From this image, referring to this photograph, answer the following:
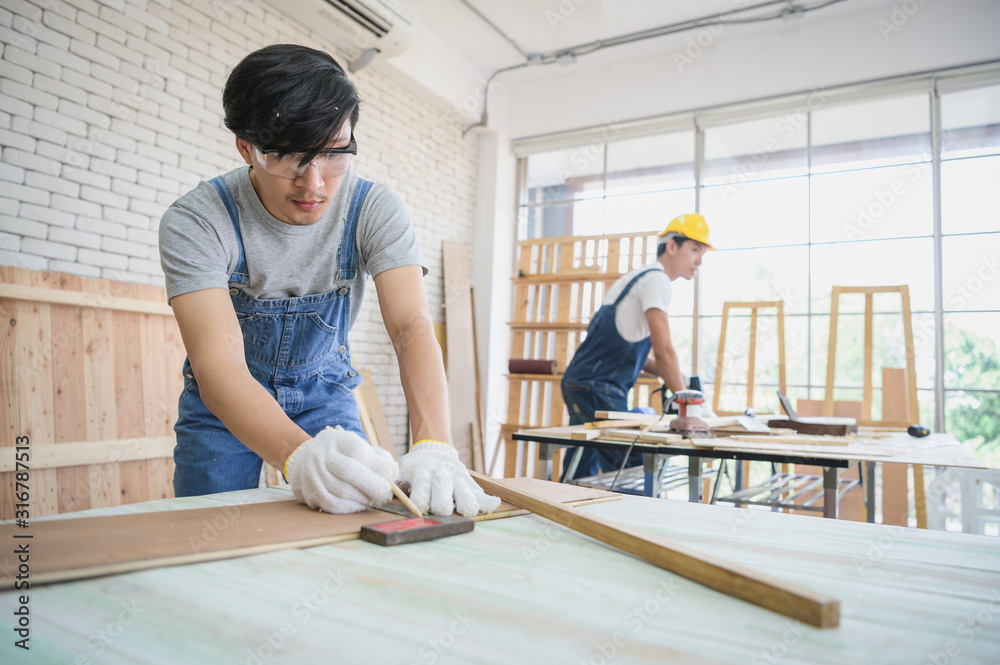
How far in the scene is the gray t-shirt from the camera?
143cm

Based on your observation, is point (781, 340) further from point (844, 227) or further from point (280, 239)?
point (280, 239)

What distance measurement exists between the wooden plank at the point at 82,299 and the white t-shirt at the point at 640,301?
8.66 ft

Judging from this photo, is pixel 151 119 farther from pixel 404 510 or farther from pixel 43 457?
pixel 404 510

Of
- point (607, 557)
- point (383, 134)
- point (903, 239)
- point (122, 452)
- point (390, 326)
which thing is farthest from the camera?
point (383, 134)

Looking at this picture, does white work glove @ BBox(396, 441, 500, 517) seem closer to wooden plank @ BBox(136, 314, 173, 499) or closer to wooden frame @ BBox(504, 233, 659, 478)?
wooden plank @ BBox(136, 314, 173, 499)

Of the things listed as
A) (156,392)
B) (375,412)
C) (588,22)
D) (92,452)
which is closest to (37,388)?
(92,452)

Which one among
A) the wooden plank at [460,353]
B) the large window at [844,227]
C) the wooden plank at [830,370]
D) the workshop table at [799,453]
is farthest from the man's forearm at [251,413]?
the wooden plank at [460,353]

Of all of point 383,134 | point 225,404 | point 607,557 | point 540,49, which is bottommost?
point 607,557

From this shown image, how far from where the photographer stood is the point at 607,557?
33.8 inches

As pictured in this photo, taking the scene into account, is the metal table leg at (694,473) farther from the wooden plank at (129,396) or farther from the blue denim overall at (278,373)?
the wooden plank at (129,396)

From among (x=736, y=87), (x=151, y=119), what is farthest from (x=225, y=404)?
(x=736, y=87)

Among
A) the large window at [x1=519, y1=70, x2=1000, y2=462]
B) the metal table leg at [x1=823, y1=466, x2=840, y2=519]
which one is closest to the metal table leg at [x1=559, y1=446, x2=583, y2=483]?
the metal table leg at [x1=823, y1=466, x2=840, y2=519]

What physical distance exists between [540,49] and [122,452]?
5.01 metres

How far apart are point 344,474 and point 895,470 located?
4601 mm
